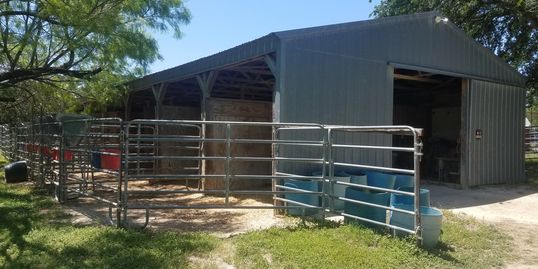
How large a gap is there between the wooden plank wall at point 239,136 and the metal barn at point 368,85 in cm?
3

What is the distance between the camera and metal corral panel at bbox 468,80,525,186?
10894 millimetres

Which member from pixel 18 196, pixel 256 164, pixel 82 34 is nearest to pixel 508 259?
pixel 256 164

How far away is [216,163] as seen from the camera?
974 cm

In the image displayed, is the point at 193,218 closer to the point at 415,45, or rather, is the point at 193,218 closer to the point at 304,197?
the point at 304,197

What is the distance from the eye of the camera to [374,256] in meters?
4.76

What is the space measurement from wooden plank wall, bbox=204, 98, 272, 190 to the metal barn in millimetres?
33

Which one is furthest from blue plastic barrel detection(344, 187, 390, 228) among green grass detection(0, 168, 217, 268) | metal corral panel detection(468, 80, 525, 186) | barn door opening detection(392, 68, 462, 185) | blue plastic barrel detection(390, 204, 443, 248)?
barn door opening detection(392, 68, 462, 185)

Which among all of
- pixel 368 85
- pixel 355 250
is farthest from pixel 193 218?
pixel 368 85

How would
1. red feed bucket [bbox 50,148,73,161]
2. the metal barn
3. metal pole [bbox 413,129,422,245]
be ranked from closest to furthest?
metal pole [bbox 413,129,422,245], the metal barn, red feed bucket [bbox 50,148,73,161]

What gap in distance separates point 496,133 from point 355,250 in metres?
8.31

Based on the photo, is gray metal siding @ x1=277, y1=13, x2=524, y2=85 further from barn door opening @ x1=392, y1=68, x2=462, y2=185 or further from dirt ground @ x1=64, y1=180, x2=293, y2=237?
dirt ground @ x1=64, y1=180, x2=293, y2=237

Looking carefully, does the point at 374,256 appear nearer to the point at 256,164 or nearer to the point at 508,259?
the point at 508,259

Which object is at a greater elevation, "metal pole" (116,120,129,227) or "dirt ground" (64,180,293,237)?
"metal pole" (116,120,129,227)

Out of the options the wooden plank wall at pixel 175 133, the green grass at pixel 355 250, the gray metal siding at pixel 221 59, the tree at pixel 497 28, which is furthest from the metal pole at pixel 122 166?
the tree at pixel 497 28
